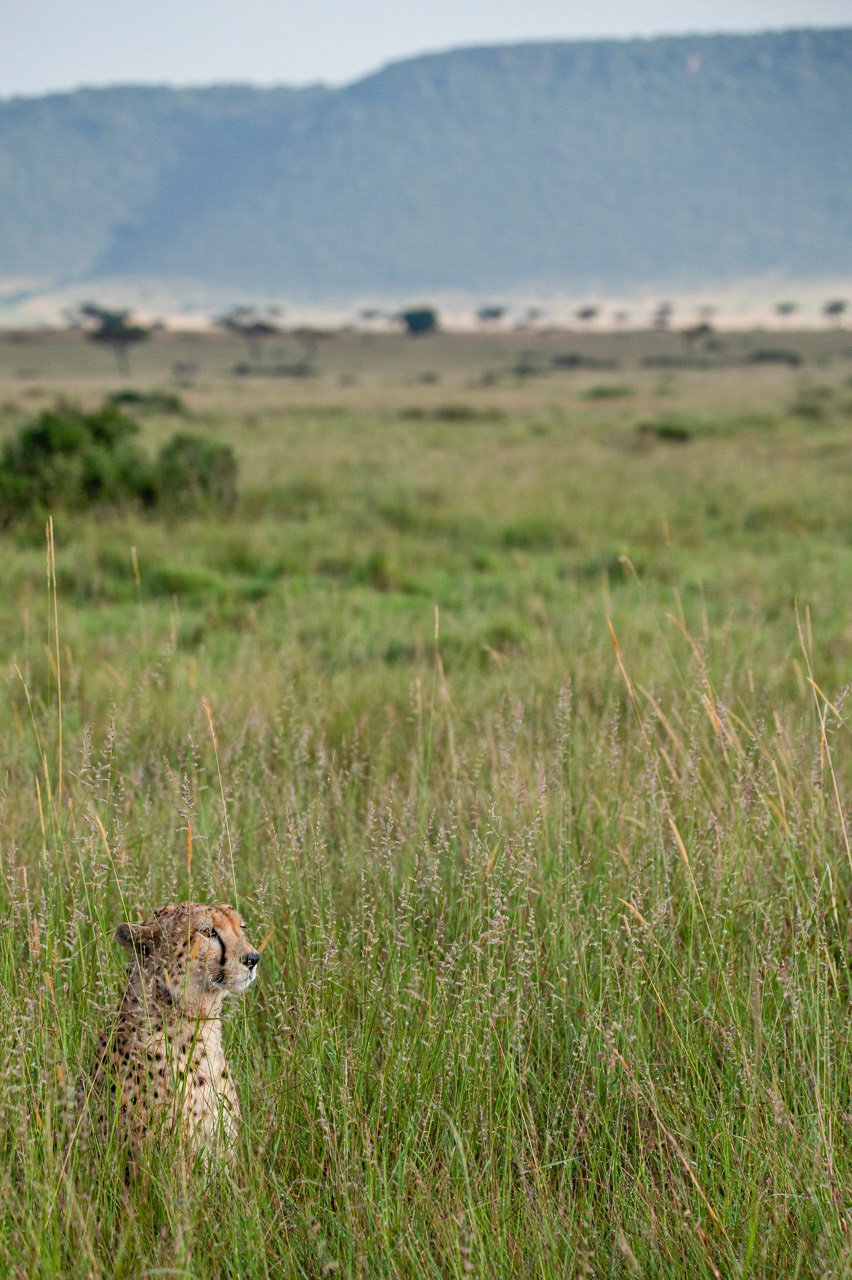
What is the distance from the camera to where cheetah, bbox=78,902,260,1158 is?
2.04 m

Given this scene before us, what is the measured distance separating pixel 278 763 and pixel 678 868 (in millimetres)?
1502

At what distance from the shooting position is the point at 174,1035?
2.12m

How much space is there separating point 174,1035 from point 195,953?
0.16m

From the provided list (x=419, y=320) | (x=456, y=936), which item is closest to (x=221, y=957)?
(x=456, y=936)

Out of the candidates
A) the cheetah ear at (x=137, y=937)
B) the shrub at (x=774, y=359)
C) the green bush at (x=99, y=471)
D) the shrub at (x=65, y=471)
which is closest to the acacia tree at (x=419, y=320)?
the shrub at (x=774, y=359)

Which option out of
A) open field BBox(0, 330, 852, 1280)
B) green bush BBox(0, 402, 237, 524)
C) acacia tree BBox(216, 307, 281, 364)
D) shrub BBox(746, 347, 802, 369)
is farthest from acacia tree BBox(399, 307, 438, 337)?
open field BBox(0, 330, 852, 1280)

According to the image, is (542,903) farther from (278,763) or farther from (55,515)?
(55,515)

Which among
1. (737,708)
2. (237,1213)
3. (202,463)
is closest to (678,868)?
(237,1213)

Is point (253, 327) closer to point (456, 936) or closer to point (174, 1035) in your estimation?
point (456, 936)

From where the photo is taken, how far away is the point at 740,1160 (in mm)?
1948

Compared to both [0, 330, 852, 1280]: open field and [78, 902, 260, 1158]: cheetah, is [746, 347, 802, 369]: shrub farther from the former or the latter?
[78, 902, 260, 1158]: cheetah

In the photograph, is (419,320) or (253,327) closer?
(253,327)

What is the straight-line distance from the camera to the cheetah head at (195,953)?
82.1 inches

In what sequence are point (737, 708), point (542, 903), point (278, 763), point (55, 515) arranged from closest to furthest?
1. point (542, 903)
2. point (278, 763)
3. point (737, 708)
4. point (55, 515)
